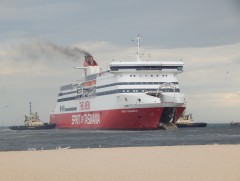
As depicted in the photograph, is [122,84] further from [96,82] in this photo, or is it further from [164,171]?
[164,171]

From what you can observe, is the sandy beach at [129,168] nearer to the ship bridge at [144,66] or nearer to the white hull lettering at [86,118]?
the ship bridge at [144,66]

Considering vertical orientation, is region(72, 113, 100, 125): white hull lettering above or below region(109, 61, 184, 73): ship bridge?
below

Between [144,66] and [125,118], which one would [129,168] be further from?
[144,66]

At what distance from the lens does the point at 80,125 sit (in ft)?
340

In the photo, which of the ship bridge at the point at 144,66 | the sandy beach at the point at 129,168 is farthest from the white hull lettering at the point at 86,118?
the sandy beach at the point at 129,168

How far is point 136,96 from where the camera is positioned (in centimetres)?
8100

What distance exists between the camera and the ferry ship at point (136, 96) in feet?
258

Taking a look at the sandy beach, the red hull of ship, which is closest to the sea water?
the red hull of ship

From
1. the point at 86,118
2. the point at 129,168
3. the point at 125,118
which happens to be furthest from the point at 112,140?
the point at 86,118

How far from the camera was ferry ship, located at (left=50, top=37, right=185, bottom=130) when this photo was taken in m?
78.6

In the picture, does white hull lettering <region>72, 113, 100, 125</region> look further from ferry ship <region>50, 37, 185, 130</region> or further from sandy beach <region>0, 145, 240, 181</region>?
sandy beach <region>0, 145, 240, 181</region>

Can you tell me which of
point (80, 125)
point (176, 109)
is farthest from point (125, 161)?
point (80, 125)

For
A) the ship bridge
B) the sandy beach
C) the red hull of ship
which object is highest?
the ship bridge

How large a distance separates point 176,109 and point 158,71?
8.65m
